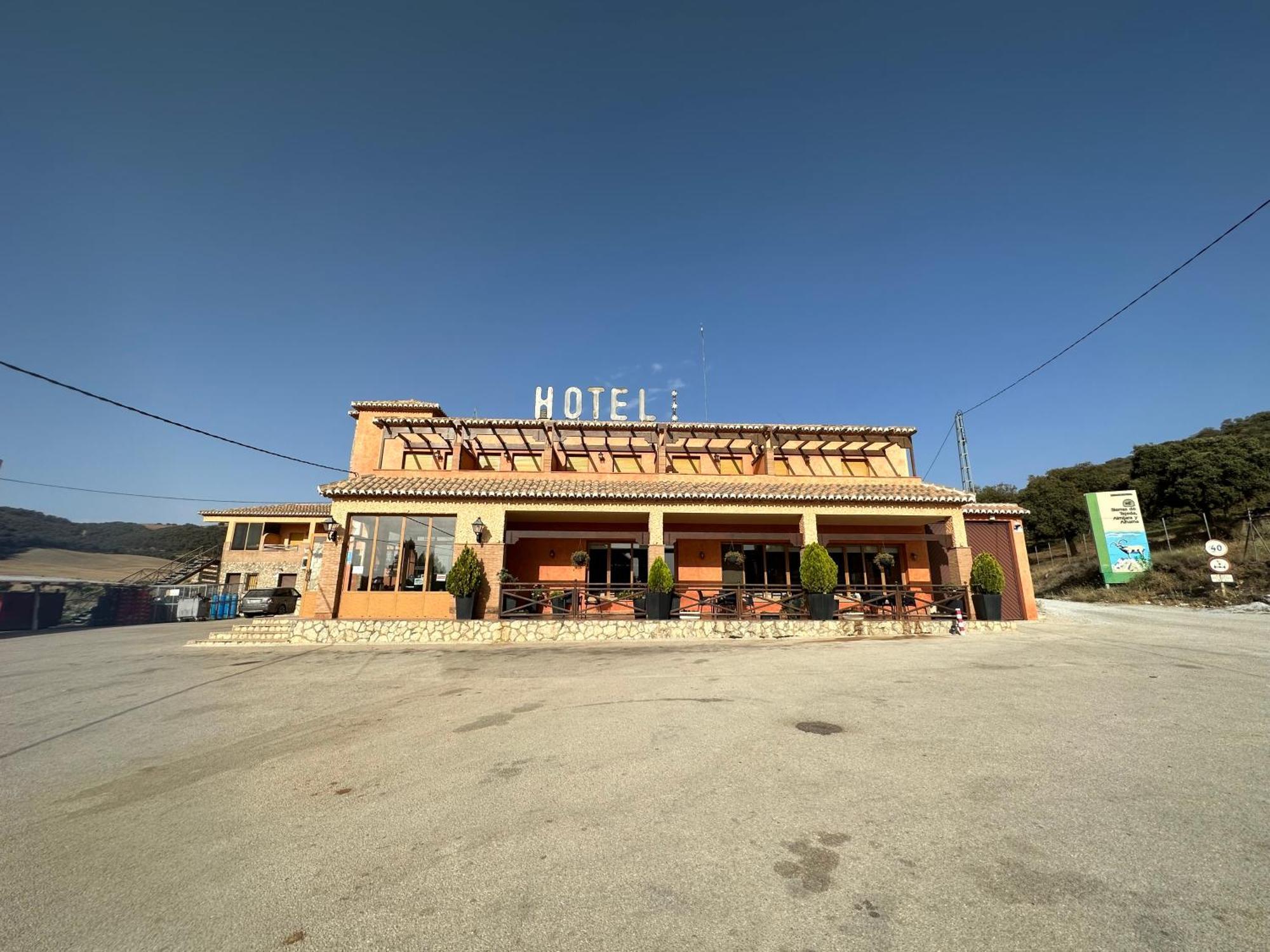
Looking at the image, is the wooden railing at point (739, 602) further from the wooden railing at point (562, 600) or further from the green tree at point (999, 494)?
the green tree at point (999, 494)

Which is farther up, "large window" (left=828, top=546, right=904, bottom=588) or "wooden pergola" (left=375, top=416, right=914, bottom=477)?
"wooden pergola" (left=375, top=416, right=914, bottom=477)

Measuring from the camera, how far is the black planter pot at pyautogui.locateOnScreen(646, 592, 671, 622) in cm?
1438

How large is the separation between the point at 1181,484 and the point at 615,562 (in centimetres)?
3922

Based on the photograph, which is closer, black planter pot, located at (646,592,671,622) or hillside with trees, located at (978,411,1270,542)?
black planter pot, located at (646,592,671,622)

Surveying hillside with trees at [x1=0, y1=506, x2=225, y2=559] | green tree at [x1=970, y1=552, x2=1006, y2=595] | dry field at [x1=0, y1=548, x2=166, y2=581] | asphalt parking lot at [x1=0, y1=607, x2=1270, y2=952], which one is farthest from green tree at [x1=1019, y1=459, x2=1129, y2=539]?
hillside with trees at [x1=0, y1=506, x2=225, y2=559]

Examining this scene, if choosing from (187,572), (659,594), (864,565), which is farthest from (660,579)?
(187,572)

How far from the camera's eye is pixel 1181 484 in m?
33.8

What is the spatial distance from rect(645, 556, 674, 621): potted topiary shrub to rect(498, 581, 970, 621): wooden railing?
1.17ft

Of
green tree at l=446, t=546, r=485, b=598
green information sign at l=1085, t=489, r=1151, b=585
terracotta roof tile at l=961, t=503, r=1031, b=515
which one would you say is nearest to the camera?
green tree at l=446, t=546, r=485, b=598

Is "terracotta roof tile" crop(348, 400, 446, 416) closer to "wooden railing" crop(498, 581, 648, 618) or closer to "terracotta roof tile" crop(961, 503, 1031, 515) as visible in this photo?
"wooden railing" crop(498, 581, 648, 618)

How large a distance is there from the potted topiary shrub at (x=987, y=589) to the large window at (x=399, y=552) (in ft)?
49.2

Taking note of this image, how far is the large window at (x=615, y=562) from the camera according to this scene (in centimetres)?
1783

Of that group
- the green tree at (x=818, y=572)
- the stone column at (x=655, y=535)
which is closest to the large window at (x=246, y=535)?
the stone column at (x=655, y=535)

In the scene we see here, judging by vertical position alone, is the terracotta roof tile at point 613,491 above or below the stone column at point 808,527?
above
